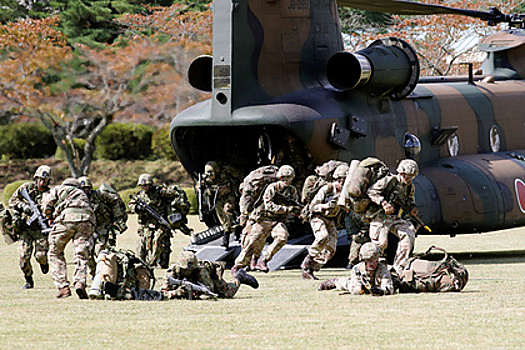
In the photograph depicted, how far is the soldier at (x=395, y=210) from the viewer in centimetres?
1290

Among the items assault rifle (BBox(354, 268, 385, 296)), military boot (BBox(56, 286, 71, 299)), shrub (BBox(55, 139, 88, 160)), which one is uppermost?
assault rifle (BBox(354, 268, 385, 296))

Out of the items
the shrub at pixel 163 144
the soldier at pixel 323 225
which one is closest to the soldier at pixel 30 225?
the soldier at pixel 323 225

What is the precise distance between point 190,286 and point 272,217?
324cm

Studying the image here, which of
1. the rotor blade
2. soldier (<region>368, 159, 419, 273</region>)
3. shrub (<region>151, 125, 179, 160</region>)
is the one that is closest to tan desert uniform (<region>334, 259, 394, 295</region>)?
soldier (<region>368, 159, 419, 273</region>)

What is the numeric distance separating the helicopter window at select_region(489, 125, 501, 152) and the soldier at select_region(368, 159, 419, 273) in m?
6.34

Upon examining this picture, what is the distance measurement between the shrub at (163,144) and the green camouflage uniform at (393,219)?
26.9 m

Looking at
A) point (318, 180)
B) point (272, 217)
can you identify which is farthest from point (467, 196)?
point (272, 217)

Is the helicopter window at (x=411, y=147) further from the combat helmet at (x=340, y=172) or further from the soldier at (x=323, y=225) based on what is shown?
the soldier at (x=323, y=225)

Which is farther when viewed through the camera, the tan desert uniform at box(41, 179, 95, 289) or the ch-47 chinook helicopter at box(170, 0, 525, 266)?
the ch-47 chinook helicopter at box(170, 0, 525, 266)

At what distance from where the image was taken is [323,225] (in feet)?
46.9

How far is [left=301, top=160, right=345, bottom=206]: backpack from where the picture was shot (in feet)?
48.6

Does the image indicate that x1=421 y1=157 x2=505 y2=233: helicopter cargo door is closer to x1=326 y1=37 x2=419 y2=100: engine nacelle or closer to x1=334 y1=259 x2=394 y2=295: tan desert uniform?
x1=326 y1=37 x2=419 y2=100: engine nacelle

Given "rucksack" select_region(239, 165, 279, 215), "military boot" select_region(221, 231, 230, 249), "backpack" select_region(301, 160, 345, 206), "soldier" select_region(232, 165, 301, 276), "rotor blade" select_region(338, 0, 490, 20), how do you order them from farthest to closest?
"rotor blade" select_region(338, 0, 490, 20), "military boot" select_region(221, 231, 230, 249), "rucksack" select_region(239, 165, 279, 215), "backpack" select_region(301, 160, 345, 206), "soldier" select_region(232, 165, 301, 276)

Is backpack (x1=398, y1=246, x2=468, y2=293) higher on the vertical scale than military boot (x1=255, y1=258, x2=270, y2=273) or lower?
higher
